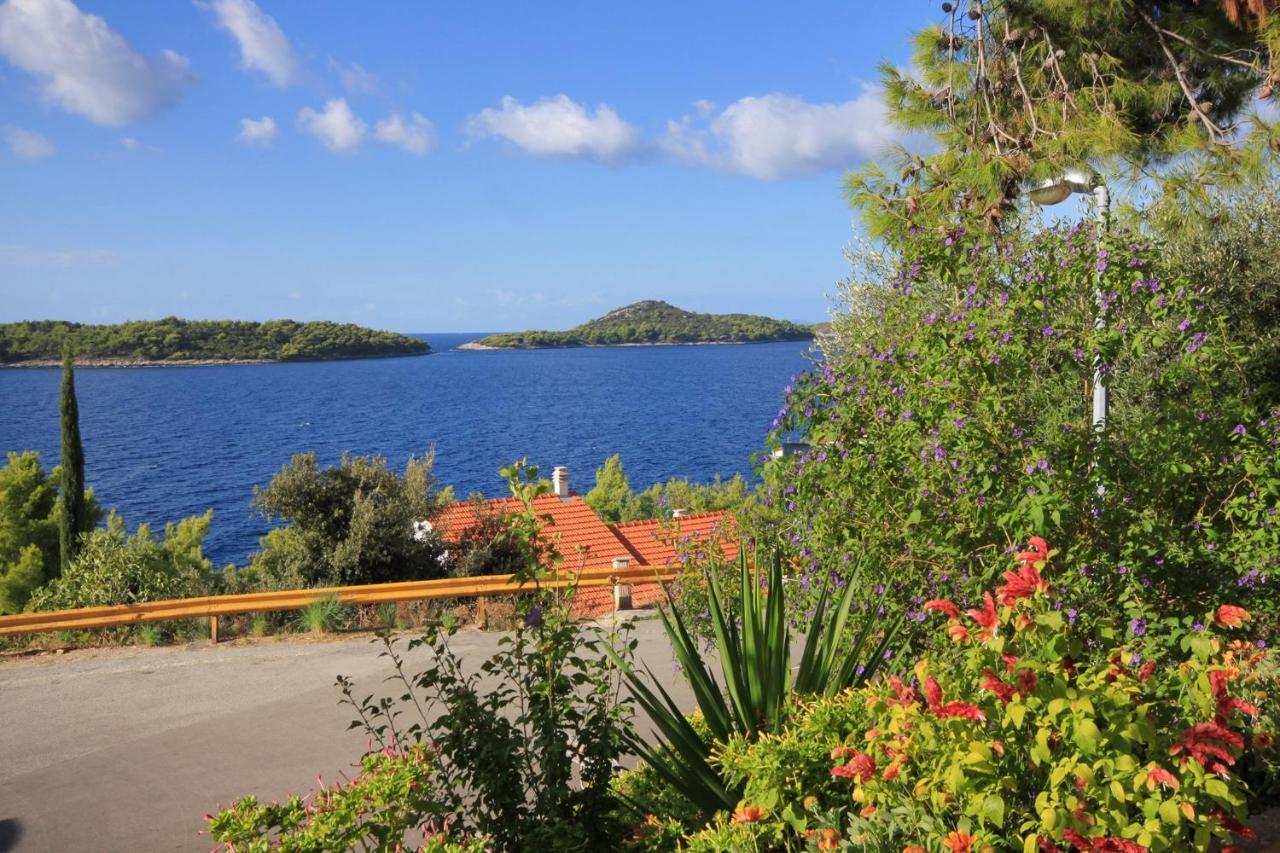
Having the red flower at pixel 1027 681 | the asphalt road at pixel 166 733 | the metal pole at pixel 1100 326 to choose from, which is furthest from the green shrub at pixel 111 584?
the red flower at pixel 1027 681

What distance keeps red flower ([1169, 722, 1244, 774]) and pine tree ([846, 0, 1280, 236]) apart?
423 centimetres

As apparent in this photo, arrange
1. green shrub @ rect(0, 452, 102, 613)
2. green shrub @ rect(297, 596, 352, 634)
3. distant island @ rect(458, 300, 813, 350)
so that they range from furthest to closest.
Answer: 1. distant island @ rect(458, 300, 813, 350)
2. green shrub @ rect(0, 452, 102, 613)
3. green shrub @ rect(297, 596, 352, 634)

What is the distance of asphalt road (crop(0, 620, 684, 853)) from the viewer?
569 cm

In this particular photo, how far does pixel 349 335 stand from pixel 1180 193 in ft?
576

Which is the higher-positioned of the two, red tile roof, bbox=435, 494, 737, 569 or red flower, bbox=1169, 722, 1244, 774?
red flower, bbox=1169, 722, 1244, 774

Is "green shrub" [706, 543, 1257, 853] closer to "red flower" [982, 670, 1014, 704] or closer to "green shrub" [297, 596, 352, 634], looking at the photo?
"red flower" [982, 670, 1014, 704]

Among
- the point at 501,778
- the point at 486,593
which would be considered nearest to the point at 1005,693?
the point at 501,778

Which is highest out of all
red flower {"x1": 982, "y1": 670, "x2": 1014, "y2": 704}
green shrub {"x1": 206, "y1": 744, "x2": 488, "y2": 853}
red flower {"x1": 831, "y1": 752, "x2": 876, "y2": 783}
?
red flower {"x1": 982, "y1": 670, "x2": 1014, "y2": 704}

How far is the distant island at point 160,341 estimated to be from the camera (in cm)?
14475

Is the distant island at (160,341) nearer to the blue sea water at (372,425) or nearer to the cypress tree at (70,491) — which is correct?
the blue sea water at (372,425)

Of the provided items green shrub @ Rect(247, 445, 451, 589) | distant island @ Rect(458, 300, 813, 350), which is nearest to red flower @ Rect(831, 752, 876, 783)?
green shrub @ Rect(247, 445, 451, 589)

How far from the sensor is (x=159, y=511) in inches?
2094

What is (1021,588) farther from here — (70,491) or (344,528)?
(70,491)

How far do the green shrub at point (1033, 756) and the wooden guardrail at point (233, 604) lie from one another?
21.0ft
